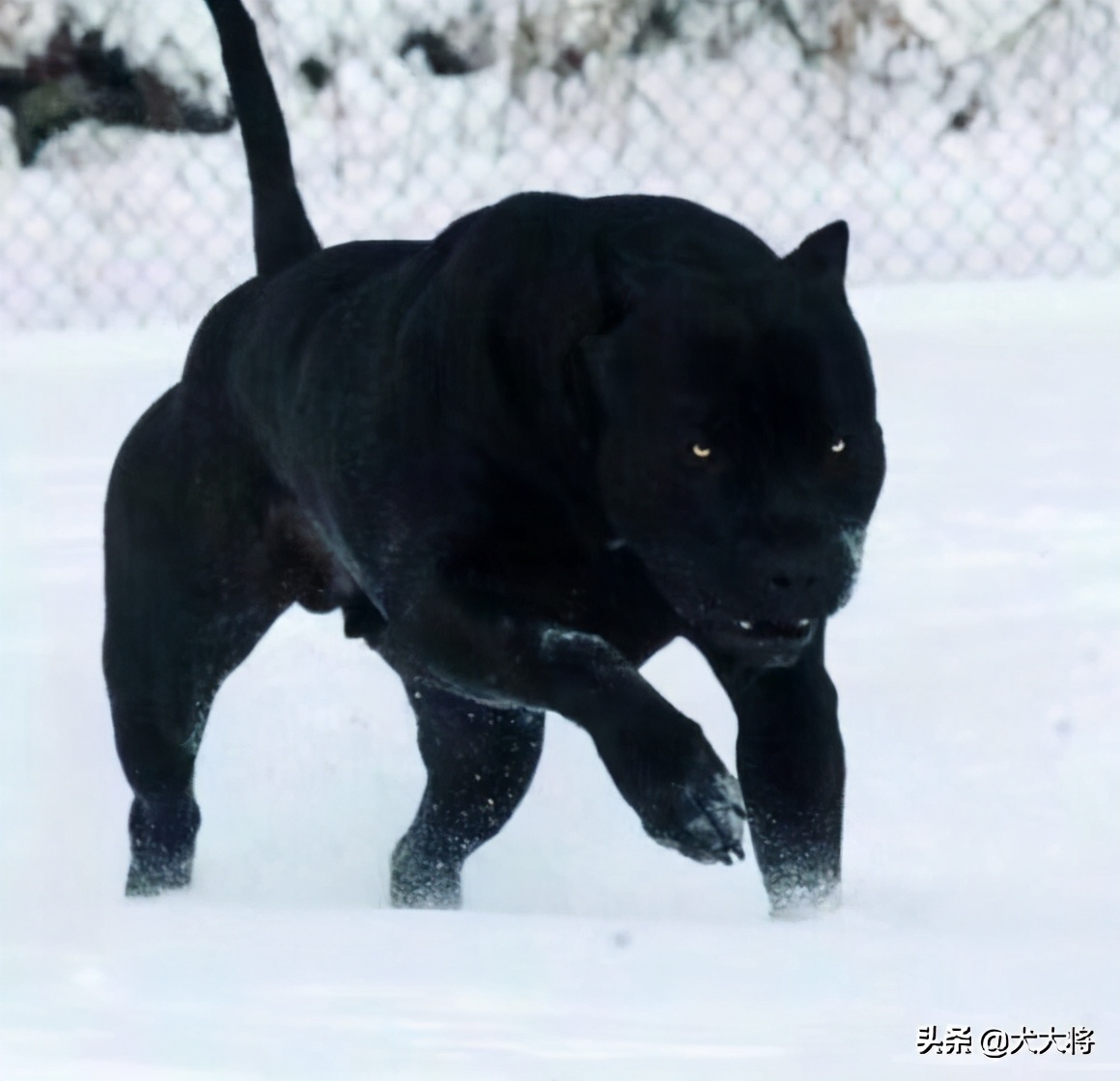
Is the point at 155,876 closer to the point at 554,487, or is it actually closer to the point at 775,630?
the point at 554,487

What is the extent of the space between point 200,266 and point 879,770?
11.9 feet

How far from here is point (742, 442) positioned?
2.29 m

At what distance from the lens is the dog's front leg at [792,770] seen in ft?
8.39

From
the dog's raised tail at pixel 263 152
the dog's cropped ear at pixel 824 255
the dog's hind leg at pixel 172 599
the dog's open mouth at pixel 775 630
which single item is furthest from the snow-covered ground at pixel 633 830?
the dog's raised tail at pixel 263 152

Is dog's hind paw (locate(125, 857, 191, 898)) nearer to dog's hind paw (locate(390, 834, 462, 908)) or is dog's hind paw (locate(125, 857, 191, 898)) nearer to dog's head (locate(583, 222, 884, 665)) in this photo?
dog's hind paw (locate(390, 834, 462, 908))

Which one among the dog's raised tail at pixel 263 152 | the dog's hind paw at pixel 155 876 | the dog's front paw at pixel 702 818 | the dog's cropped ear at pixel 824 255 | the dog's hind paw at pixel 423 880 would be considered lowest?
the dog's hind paw at pixel 423 880

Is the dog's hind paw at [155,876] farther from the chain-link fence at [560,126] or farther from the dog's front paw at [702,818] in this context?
the chain-link fence at [560,126]

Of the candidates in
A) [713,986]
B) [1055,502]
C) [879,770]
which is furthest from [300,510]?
[1055,502]

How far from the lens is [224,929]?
2.53m

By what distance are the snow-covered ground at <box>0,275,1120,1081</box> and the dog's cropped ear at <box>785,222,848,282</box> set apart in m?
0.72

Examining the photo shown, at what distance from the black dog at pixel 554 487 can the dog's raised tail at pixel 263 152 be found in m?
0.08

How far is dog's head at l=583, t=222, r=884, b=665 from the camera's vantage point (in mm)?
2295

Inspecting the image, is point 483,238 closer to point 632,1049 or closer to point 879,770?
point 632,1049

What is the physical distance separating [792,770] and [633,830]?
3.98ft
